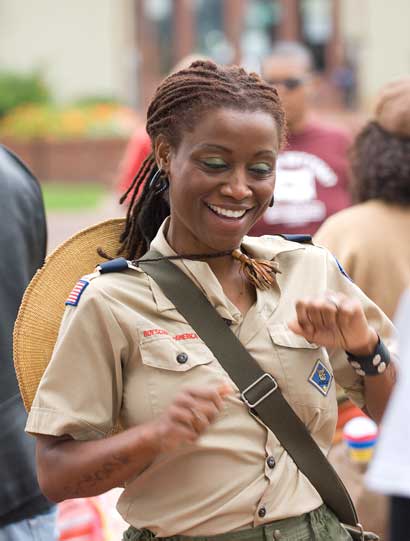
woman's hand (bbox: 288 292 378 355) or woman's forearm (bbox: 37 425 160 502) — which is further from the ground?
→ woman's hand (bbox: 288 292 378 355)

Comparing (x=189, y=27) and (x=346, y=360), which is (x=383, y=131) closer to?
(x=346, y=360)

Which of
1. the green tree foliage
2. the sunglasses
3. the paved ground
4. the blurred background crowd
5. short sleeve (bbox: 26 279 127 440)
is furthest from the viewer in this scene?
the green tree foliage

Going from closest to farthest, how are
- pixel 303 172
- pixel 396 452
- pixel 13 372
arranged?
pixel 396 452, pixel 13 372, pixel 303 172

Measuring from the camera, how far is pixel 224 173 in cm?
250

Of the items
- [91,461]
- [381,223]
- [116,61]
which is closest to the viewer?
[91,461]

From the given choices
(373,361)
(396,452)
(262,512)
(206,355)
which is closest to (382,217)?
(373,361)

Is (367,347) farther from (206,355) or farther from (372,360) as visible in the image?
(206,355)

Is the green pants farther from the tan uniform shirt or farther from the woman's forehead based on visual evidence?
the woman's forehead

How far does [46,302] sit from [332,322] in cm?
74

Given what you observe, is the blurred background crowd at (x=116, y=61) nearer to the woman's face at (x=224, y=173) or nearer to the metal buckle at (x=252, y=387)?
the woman's face at (x=224, y=173)

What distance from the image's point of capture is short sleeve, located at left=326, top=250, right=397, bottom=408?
2.70 meters

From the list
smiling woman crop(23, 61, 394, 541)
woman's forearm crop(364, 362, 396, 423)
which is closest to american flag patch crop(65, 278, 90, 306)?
smiling woman crop(23, 61, 394, 541)

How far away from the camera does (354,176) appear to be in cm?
422

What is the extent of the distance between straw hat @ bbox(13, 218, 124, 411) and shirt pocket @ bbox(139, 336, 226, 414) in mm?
336
